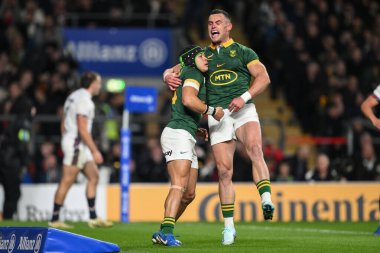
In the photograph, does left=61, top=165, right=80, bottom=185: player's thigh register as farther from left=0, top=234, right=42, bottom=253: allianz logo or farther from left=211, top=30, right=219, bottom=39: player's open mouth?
left=0, top=234, right=42, bottom=253: allianz logo

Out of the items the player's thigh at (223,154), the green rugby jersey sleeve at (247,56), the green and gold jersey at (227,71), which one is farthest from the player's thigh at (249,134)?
the green rugby jersey sleeve at (247,56)

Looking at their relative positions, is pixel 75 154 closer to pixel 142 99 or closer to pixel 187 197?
pixel 142 99

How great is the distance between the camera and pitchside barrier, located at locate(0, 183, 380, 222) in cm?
2030

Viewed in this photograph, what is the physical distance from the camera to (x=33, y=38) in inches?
983

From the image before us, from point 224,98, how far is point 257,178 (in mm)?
1008

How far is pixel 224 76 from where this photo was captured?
1252 cm

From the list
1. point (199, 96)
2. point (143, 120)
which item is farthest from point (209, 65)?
point (143, 120)

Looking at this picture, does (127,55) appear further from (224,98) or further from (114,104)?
(224,98)

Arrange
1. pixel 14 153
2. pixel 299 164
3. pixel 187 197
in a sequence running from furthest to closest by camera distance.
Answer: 1. pixel 299 164
2. pixel 14 153
3. pixel 187 197

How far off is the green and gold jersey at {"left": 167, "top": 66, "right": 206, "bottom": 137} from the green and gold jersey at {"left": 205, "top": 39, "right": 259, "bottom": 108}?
14cm

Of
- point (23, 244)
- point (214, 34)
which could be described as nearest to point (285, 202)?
point (214, 34)

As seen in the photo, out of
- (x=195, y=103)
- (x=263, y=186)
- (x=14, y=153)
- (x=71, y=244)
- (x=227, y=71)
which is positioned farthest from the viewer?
(x=14, y=153)

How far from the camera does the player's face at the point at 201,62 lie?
40.3ft

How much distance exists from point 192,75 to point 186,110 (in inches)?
17.2
